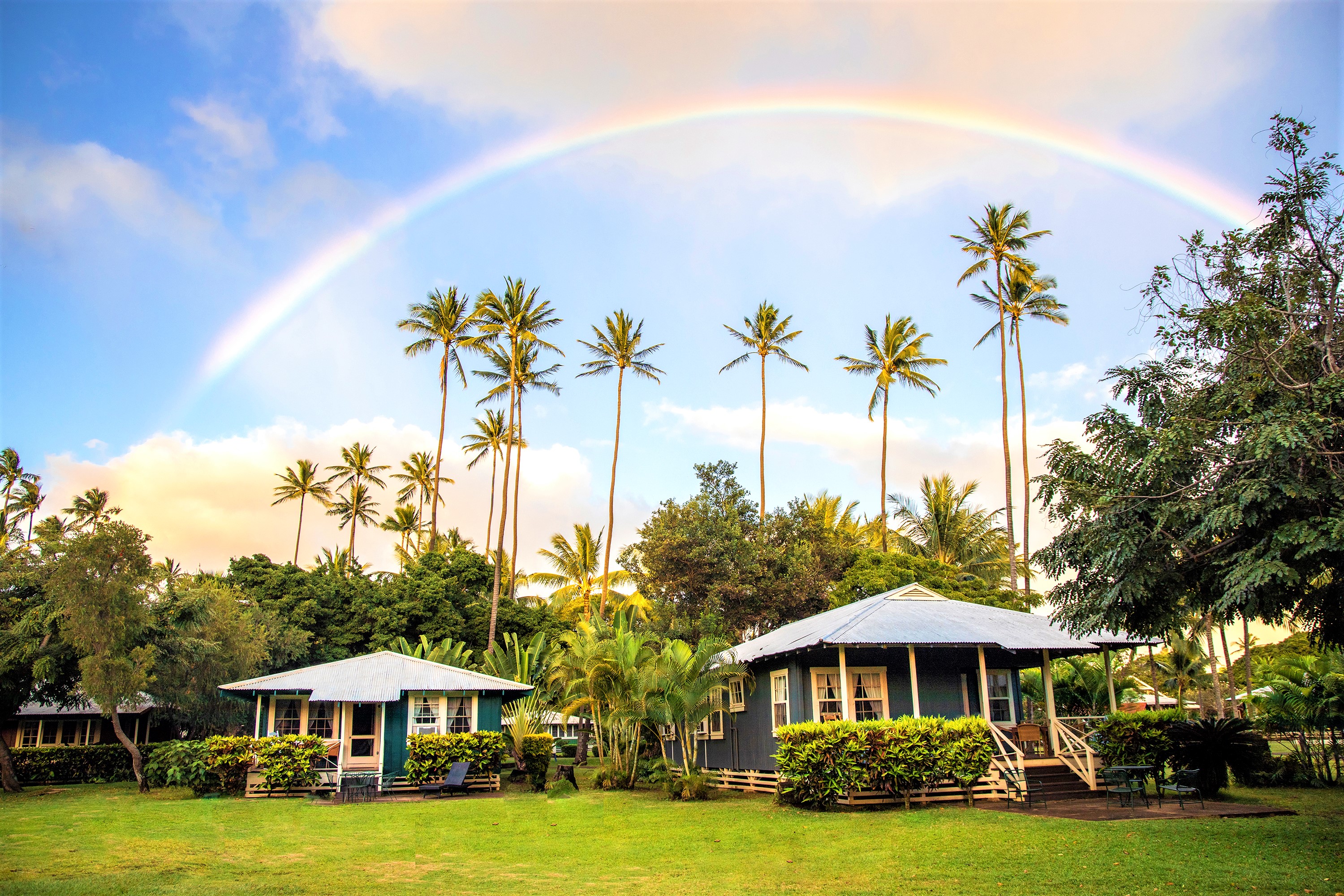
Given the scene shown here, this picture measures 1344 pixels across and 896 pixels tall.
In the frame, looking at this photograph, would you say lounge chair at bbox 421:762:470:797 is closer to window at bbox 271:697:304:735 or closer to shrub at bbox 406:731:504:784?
shrub at bbox 406:731:504:784

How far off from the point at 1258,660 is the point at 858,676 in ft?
113

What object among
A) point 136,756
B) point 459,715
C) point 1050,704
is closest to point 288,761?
point 459,715

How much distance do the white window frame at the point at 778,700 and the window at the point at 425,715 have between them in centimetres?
834

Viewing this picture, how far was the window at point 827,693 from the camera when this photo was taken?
18.8 meters

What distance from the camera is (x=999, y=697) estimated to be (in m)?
20.3

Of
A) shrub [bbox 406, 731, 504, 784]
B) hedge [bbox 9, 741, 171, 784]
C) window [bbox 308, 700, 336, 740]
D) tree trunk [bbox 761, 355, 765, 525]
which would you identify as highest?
tree trunk [bbox 761, 355, 765, 525]

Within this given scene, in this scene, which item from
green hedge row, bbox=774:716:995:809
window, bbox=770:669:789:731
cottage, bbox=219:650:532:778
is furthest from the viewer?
cottage, bbox=219:650:532:778

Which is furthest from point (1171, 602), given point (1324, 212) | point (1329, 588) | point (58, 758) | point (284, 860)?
point (58, 758)

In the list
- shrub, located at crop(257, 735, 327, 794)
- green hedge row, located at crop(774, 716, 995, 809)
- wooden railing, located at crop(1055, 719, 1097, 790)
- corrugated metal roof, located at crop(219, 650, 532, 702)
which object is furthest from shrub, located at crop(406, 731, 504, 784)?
wooden railing, located at crop(1055, 719, 1097, 790)

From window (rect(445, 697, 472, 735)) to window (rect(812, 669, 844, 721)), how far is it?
9033mm

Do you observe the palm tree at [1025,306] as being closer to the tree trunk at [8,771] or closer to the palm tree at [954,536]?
the palm tree at [954,536]

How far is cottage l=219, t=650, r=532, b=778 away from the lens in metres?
21.1

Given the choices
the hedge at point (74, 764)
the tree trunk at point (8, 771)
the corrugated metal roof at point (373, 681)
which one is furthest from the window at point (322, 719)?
the tree trunk at point (8, 771)

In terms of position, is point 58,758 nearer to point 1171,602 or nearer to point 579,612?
point 579,612
